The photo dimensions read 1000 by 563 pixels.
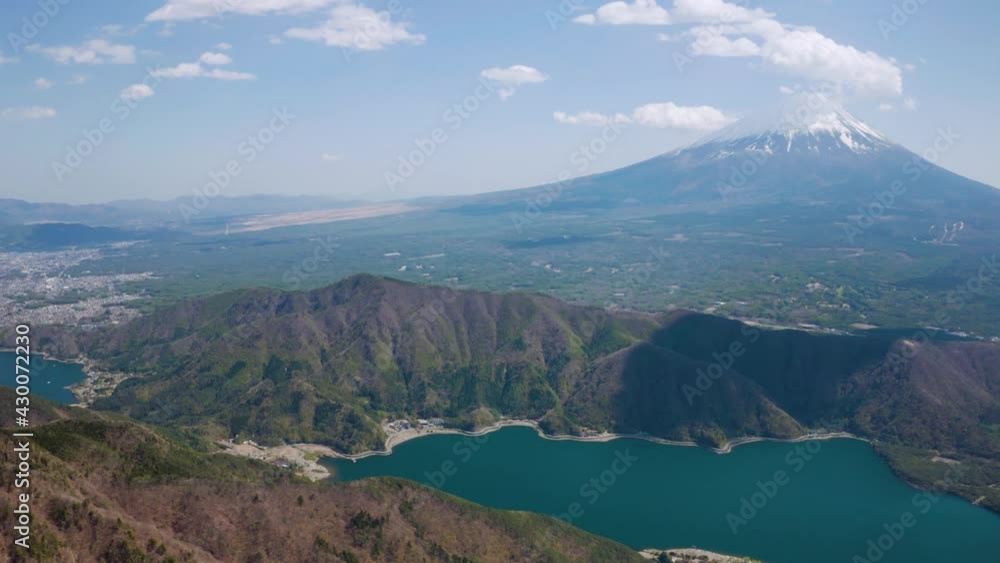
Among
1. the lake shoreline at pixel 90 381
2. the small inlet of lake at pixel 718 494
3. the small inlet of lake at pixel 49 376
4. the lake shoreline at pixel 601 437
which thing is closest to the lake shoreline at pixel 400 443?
the lake shoreline at pixel 601 437

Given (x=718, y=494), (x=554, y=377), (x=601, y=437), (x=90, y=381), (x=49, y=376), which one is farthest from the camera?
(x=49, y=376)

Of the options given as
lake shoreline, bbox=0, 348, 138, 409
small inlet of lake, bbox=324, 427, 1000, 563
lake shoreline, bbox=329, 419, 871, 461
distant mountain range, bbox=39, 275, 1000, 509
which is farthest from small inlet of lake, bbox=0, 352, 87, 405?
small inlet of lake, bbox=324, 427, 1000, 563

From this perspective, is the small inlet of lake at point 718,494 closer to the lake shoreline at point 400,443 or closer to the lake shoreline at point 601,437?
the lake shoreline at point 601,437

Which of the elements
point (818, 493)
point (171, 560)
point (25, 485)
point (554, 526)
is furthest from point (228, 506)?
point (818, 493)

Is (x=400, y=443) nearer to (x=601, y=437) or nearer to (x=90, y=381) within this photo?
(x=601, y=437)

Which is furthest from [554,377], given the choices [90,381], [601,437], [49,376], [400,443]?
[49,376]

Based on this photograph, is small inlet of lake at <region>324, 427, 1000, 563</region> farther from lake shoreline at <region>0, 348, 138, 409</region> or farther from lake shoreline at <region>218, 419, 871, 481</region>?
lake shoreline at <region>0, 348, 138, 409</region>

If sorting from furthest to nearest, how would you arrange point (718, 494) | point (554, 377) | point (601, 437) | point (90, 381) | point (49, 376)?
point (49, 376)
point (90, 381)
point (554, 377)
point (601, 437)
point (718, 494)
